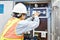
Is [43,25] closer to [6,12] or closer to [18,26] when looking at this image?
[6,12]

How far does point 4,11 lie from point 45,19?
0.81 meters

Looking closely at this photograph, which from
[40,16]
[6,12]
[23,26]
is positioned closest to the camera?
[23,26]

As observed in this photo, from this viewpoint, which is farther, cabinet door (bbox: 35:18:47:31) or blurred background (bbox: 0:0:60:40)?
cabinet door (bbox: 35:18:47:31)

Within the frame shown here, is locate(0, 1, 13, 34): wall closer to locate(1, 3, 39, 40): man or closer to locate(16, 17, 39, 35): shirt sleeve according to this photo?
locate(1, 3, 39, 40): man

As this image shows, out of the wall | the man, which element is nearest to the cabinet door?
the wall

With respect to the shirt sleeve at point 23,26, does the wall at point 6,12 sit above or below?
above

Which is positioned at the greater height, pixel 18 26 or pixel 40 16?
pixel 40 16

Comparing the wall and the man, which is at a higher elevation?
the wall

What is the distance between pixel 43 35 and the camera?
10.8 ft

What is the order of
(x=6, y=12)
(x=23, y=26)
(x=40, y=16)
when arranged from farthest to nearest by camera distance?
(x=40, y=16)
(x=6, y=12)
(x=23, y=26)

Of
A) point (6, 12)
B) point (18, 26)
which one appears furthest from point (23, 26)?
point (6, 12)

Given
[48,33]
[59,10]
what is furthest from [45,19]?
[59,10]

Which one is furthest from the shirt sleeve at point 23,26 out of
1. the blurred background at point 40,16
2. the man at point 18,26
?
the blurred background at point 40,16

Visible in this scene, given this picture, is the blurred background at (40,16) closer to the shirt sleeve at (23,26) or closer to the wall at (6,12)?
the wall at (6,12)
